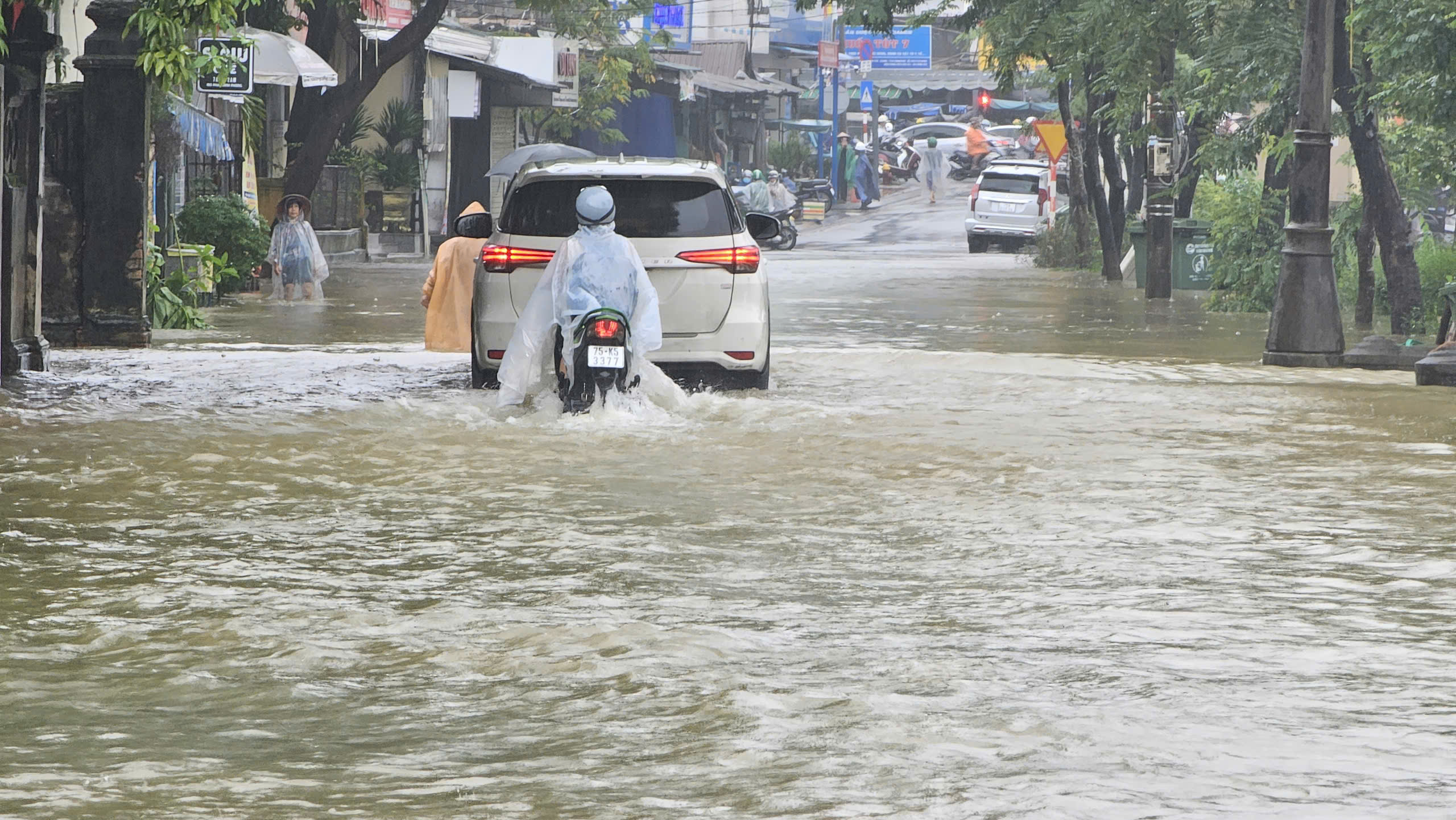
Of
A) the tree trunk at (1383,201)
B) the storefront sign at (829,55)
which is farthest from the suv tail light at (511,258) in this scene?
the storefront sign at (829,55)

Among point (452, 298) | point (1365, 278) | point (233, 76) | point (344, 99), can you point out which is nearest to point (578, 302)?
point (452, 298)

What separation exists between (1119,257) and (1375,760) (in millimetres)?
29725

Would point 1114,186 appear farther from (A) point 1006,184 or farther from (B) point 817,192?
(B) point 817,192

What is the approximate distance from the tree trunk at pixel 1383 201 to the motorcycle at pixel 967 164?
4968cm

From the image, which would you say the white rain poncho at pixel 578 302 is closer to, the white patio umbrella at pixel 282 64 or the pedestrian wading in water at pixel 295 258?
the pedestrian wading in water at pixel 295 258

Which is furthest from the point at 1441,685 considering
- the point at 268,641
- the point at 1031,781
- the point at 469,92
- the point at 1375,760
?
the point at 469,92

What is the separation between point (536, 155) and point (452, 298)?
627 inches

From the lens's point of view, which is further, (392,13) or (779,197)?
(779,197)

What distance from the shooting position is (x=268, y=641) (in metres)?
6.45

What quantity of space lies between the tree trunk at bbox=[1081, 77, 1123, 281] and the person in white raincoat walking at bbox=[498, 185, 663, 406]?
2072cm

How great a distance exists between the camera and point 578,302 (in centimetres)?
1240

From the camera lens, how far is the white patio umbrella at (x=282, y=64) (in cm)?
2686

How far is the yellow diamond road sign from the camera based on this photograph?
1463 inches

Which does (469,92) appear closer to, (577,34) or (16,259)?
(577,34)
